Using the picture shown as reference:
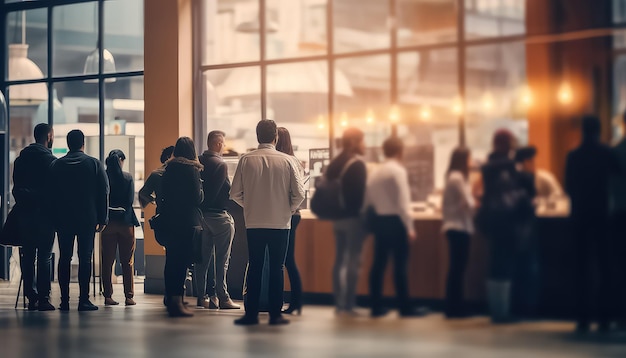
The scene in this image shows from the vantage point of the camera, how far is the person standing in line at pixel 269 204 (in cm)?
1070

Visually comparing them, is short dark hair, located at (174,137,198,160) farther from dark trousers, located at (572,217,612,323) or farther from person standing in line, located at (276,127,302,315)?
dark trousers, located at (572,217,612,323)

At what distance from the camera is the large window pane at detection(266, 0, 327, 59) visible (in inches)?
520

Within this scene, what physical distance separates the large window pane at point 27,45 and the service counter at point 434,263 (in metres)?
6.41

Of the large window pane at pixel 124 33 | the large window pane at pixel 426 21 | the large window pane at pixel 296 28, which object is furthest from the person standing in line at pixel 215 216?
the large window pane at pixel 124 33

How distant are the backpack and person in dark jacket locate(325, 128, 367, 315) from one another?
0.03 metres

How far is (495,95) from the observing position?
10977 millimetres

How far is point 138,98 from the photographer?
15594 mm

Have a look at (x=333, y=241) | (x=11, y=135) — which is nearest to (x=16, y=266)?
(x=11, y=135)

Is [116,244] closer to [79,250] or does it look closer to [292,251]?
[79,250]

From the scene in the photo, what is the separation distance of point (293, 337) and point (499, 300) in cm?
213

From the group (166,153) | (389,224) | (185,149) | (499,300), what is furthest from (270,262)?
(166,153)

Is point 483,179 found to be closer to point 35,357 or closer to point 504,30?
point 504,30

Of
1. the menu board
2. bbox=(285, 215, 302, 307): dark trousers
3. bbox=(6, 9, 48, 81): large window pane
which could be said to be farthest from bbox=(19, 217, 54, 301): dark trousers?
bbox=(6, 9, 48, 81): large window pane

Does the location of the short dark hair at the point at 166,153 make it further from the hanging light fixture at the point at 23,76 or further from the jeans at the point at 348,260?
the hanging light fixture at the point at 23,76
